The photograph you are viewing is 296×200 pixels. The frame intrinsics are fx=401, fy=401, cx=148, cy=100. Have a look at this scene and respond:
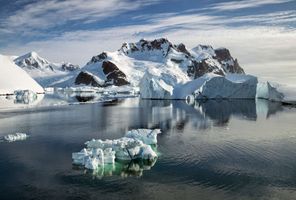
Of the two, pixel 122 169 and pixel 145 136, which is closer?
pixel 122 169

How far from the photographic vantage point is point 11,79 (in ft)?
411

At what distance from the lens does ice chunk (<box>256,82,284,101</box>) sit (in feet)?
255

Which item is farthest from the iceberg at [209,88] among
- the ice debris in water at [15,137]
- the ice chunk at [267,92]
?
the ice debris in water at [15,137]

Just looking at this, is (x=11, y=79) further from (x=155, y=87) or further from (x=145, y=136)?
(x=145, y=136)

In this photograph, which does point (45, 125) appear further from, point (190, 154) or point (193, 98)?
point (193, 98)

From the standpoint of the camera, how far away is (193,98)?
86312mm

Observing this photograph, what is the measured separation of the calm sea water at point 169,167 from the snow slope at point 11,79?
8626 cm

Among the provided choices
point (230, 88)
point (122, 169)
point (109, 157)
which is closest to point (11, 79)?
point (230, 88)

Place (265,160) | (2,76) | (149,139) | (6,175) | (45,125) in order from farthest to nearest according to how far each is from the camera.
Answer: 1. (2,76)
2. (45,125)
3. (149,139)
4. (265,160)
5. (6,175)

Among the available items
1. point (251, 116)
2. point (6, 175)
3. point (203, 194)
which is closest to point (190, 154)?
point (203, 194)

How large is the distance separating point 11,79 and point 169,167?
368ft

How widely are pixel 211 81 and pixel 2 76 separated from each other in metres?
71.5

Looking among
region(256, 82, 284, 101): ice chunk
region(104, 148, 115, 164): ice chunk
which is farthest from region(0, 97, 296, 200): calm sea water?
region(256, 82, 284, 101): ice chunk

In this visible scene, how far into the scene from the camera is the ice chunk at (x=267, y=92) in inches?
3061
